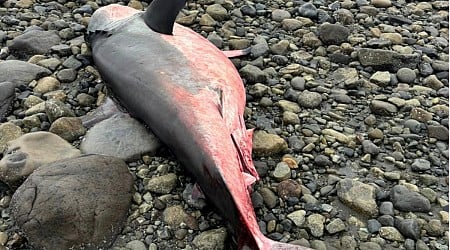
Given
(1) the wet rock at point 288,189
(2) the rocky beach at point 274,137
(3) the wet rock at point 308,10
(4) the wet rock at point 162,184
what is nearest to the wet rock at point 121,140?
(2) the rocky beach at point 274,137

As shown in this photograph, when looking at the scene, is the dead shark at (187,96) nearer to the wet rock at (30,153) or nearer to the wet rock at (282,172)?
the wet rock at (282,172)

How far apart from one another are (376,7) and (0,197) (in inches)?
161

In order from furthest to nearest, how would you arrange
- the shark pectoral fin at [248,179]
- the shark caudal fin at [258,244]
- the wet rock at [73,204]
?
the shark pectoral fin at [248,179] < the wet rock at [73,204] < the shark caudal fin at [258,244]

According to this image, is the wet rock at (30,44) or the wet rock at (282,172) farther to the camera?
the wet rock at (30,44)

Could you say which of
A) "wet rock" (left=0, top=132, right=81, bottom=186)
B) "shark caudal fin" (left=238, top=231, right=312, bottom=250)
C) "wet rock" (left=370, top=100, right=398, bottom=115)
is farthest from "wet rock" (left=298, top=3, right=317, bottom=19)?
"shark caudal fin" (left=238, top=231, right=312, bottom=250)

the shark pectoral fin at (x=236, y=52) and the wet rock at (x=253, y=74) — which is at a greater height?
the shark pectoral fin at (x=236, y=52)

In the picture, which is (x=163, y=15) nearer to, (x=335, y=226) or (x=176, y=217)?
(x=176, y=217)

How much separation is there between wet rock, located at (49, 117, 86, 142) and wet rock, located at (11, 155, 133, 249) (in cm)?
52

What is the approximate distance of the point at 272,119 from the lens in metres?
4.46

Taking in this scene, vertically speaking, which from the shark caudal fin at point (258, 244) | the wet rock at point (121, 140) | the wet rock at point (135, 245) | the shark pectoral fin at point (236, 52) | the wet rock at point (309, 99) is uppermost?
the shark caudal fin at point (258, 244)

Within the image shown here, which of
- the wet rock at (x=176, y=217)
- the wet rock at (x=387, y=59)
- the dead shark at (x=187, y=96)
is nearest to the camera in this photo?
the dead shark at (x=187, y=96)

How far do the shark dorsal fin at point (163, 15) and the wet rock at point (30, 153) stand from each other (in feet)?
3.95

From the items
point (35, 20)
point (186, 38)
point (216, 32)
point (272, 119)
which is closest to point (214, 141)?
point (272, 119)

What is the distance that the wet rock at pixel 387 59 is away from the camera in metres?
4.98
